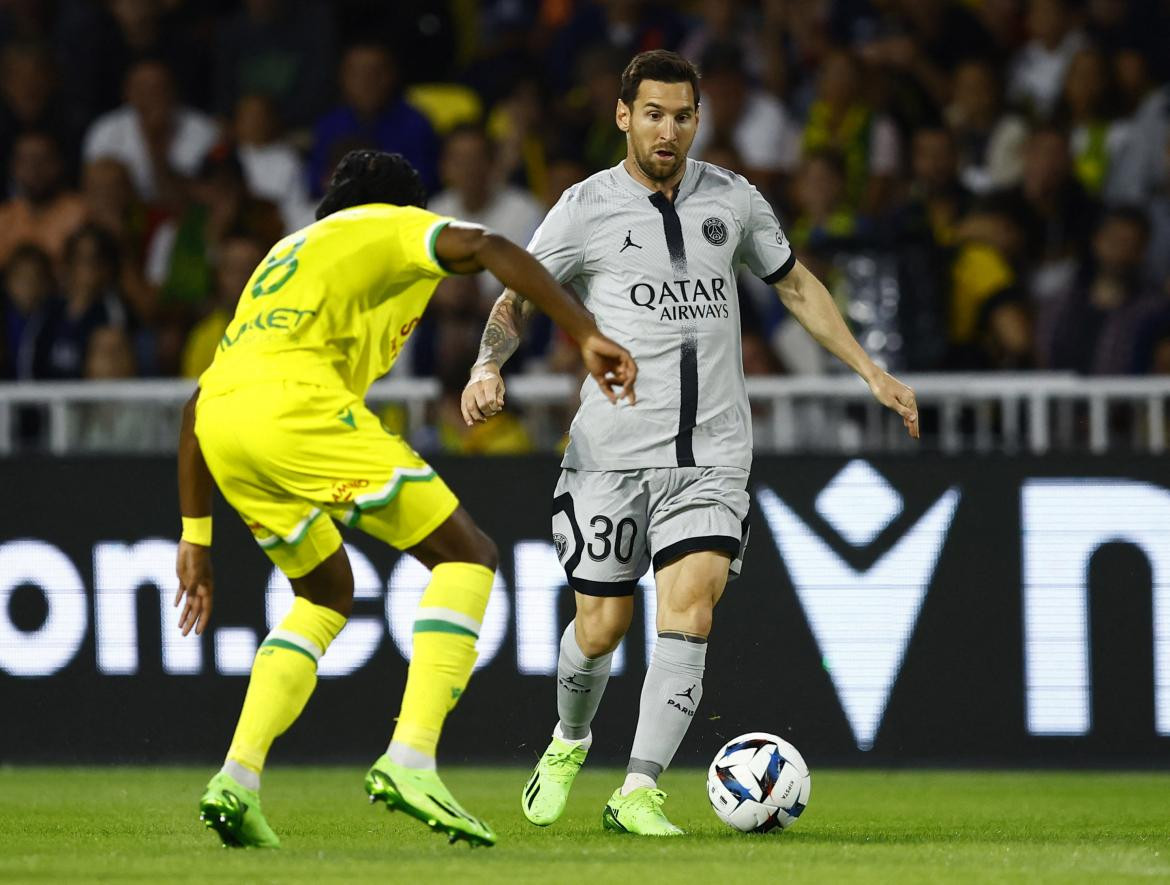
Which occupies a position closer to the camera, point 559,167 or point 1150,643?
point 1150,643

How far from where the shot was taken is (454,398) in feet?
33.9

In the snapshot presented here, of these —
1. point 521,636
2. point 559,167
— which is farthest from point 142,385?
point 559,167

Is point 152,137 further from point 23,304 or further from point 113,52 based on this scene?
point 23,304

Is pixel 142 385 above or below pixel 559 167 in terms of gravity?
below

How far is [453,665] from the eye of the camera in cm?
616

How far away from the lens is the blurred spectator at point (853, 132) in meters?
12.2

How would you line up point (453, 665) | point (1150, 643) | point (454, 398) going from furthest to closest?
point (454, 398), point (1150, 643), point (453, 665)

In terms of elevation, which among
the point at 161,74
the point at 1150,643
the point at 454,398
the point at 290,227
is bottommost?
the point at 1150,643

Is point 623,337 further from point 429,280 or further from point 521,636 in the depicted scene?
point 521,636

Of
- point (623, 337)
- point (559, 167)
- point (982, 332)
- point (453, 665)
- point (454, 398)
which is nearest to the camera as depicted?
point (453, 665)

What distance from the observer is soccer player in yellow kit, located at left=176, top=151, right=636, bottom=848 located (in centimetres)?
596

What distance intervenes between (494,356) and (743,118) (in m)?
6.13

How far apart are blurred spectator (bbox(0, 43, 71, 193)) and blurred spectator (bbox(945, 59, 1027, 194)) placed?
5.78 metres

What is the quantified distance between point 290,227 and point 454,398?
Answer: 10.3ft
